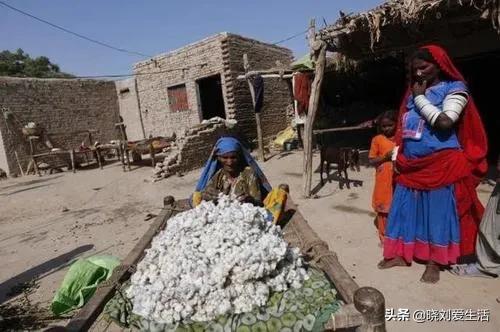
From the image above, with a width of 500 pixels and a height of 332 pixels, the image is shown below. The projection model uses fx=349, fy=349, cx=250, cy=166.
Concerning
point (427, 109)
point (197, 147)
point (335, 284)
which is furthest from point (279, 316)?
point (197, 147)

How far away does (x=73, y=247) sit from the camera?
544cm

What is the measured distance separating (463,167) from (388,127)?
1.01 meters

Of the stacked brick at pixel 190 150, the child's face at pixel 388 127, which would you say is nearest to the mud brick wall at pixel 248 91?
the stacked brick at pixel 190 150

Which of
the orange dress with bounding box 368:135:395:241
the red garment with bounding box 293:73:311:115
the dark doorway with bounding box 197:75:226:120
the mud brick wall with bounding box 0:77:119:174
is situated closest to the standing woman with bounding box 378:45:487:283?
the orange dress with bounding box 368:135:395:241

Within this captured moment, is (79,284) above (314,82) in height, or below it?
below

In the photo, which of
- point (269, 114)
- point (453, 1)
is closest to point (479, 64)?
point (453, 1)

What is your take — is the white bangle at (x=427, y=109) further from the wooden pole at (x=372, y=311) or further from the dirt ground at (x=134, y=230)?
the wooden pole at (x=372, y=311)

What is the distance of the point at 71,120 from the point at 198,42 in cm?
693

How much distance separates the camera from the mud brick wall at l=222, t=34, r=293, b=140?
478 inches

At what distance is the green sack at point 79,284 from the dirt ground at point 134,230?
610 millimetres

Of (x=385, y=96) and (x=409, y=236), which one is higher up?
(x=385, y=96)

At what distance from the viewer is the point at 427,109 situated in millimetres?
2768

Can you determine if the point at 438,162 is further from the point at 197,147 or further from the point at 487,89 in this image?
the point at 197,147

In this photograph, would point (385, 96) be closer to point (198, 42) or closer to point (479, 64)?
point (479, 64)
